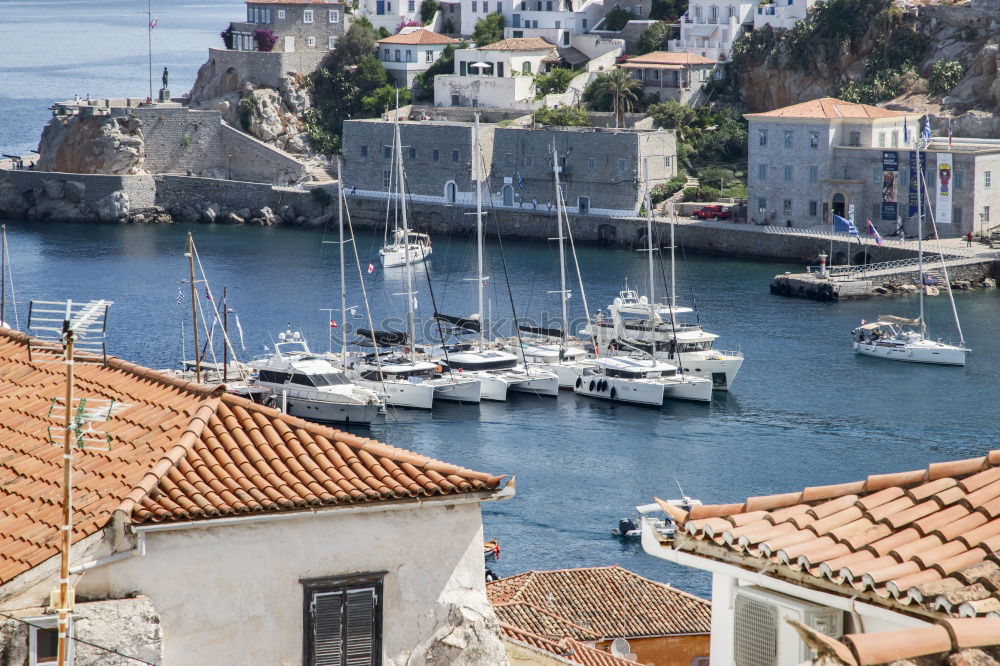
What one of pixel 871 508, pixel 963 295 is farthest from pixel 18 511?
pixel 963 295

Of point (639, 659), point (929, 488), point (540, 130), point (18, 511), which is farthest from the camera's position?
point (540, 130)

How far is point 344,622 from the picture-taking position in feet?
28.1

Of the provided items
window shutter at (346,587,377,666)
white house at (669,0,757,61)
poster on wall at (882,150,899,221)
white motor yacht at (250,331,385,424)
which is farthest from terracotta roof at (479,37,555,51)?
window shutter at (346,587,377,666)

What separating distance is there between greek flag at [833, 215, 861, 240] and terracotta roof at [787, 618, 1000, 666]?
61.7m

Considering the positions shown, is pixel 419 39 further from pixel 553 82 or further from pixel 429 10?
pixel 553 82

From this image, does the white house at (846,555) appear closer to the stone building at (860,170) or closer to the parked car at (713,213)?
the stone building at (860,170)

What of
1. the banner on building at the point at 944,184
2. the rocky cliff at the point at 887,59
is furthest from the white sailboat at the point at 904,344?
the rocky cliff at the point at 887,59

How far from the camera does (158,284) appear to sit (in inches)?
2544

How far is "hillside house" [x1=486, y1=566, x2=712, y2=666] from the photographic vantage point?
21.3m

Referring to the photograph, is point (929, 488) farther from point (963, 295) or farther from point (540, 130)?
point (540, 130)

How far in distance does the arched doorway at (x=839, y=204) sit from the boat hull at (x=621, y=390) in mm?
27553

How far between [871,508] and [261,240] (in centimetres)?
7319

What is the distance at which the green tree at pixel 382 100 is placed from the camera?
87.8 metres

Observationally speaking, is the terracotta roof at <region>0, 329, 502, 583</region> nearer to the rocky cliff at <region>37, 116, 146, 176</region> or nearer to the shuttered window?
the shuttered window
